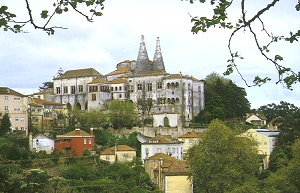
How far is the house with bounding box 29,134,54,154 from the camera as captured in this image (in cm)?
5063

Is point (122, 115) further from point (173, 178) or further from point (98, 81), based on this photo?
point (173, 178)

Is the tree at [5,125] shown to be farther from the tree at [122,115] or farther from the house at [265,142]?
the house at [265,142]

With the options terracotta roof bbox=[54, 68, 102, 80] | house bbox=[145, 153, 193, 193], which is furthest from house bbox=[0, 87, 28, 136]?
house bbox=[145, 153, 193, 193]

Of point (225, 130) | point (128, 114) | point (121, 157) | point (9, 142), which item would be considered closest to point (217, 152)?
point (225, 130)

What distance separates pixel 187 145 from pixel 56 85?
24753mm

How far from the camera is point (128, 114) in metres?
60.4

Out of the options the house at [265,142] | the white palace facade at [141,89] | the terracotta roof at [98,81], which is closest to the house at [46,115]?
the white palace facade at [141,89]

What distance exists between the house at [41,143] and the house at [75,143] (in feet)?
1.91

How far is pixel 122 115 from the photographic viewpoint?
197ft

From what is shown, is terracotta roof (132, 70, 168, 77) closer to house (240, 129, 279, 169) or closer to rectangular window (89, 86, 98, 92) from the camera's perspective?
rectangular window (89, 86, 98, 92)

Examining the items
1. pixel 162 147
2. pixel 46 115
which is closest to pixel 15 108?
pixel 46 115

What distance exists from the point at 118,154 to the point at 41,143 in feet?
22.5

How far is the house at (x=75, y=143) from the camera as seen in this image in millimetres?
50469

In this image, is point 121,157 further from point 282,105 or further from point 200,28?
point 282,105
